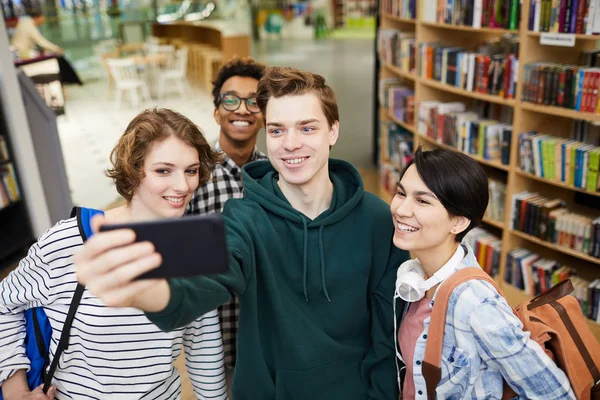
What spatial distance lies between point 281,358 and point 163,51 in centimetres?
1092

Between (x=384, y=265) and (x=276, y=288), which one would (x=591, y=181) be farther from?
(x=276, y=288)

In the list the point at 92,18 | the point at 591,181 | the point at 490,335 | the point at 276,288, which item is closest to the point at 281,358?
the point at 276,288

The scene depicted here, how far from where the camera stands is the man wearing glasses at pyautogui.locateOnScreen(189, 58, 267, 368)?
1.97 m

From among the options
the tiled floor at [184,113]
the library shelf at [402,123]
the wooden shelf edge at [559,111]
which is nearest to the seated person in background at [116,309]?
the wooden shelf edge at [559,111]

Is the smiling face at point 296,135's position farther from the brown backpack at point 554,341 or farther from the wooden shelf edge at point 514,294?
the wooden shelf edge at point 514,294

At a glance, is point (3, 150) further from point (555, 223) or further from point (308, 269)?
point (555, 223)

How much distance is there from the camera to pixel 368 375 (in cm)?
154

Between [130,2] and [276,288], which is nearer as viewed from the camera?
[276,288]

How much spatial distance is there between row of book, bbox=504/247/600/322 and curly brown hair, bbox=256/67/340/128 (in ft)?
8.56

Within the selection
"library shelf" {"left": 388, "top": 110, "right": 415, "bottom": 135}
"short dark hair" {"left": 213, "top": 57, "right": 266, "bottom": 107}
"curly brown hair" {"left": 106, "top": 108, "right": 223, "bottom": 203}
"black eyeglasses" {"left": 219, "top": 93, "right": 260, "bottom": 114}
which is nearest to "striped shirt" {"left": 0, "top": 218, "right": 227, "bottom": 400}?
"curly brown hair" {"left": 106, "top": 108, "right": 223, "bottom": 203}

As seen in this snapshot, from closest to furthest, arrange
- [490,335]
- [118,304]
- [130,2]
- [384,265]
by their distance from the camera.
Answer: [118,304] < [490,335] < [384,265] < [130,2]

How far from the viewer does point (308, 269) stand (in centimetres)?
143

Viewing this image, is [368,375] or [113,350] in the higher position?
[113,350]

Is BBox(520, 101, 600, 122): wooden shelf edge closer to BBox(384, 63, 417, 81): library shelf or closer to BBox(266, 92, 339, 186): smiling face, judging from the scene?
BBox(384, 63, 417, 81): library shelf
